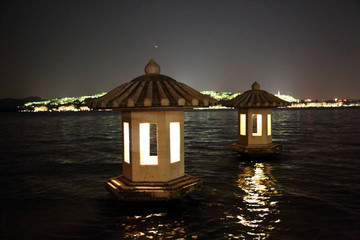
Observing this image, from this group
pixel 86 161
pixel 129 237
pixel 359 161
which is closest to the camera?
pixel 129 237

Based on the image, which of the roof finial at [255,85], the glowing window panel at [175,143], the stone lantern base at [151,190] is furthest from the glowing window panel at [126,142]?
the roof finial at [255,85]

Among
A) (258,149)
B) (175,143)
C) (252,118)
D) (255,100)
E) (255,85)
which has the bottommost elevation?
(258,149)

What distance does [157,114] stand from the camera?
9031 mm

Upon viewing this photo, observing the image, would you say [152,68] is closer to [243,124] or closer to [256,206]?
[256,206]

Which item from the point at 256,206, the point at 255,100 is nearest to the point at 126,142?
the point at 256,206

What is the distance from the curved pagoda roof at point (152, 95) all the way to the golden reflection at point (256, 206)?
13.1ft

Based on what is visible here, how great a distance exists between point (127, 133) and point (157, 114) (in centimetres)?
158

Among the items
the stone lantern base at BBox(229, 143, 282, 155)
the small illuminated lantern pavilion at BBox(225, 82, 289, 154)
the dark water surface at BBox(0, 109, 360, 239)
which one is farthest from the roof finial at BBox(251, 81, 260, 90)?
the dark water surface at BBox(0, 109, 360, 239)

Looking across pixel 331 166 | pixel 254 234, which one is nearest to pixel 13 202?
pixel 254 234

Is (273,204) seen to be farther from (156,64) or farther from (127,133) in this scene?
(156,64)

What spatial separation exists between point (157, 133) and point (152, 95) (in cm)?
151

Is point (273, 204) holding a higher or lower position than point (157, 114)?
lower

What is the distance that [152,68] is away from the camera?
984 centimetres

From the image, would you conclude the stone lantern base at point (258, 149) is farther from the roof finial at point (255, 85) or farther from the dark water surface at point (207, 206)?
the roof finial at point (255, 85)
